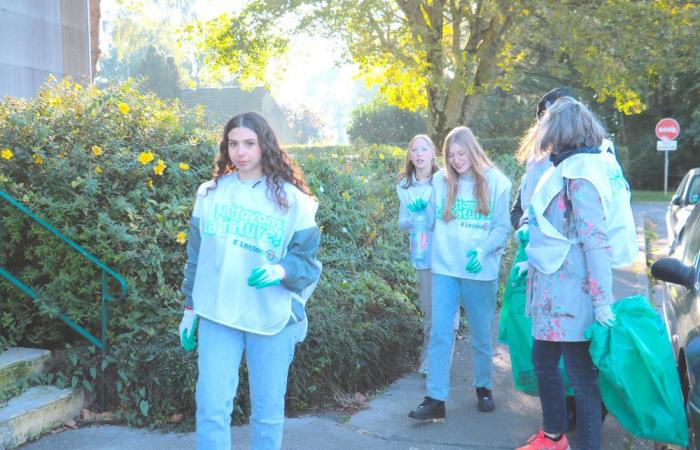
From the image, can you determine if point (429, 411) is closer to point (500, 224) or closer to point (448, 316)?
point (448, 316)

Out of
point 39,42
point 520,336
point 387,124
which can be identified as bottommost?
point 520,336

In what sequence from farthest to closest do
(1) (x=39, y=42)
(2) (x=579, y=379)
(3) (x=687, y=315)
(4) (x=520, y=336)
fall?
(1) (x=39, y=42) < (4) (x=520, y=336) < (3) (x=687, y=315) < (2) (x=579, y=379)

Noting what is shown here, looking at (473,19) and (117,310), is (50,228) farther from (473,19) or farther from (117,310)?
(473,19)

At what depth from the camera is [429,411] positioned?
15.0ft

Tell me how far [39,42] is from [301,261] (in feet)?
30.3

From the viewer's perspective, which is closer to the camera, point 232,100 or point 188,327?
point 188,327

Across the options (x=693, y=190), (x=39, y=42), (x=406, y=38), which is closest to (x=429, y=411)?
(x=693, y=190)

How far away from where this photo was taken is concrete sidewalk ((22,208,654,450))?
167 inches

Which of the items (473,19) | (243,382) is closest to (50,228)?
(243,382)

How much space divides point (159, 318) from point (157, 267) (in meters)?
0.34

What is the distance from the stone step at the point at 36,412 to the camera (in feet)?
13.4

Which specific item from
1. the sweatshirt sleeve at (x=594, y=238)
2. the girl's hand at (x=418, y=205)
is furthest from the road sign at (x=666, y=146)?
the sweatshirt sleeve at (x=594, y=238)

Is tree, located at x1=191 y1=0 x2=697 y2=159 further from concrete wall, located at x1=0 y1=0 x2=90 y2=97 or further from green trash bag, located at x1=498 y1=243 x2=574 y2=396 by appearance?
green trash bag, located at x1=498 y1=243 x2=574 y2=396

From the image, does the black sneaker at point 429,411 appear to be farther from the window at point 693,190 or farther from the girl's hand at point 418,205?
the window at point 693,190
